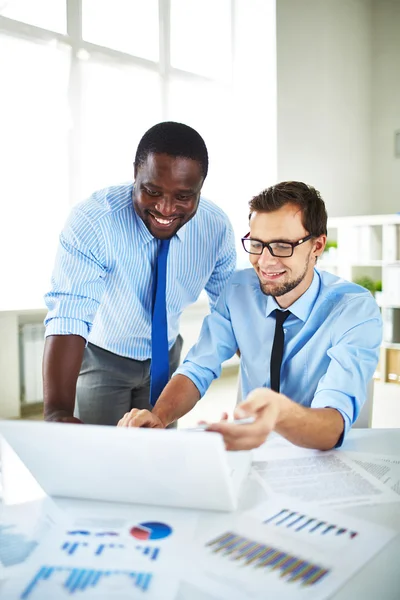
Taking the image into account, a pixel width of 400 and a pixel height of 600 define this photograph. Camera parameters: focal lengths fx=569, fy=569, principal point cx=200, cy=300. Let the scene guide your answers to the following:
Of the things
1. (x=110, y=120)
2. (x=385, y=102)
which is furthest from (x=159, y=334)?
(x=385, y=102)

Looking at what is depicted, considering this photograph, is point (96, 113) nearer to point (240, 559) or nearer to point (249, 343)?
point (249, 343)

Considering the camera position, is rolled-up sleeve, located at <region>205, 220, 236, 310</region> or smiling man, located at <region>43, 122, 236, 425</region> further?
rolled-up sleeve, located at <region>205, 220, 236, 310</region>

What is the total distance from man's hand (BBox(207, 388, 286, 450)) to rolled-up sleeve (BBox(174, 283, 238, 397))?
2.11ft

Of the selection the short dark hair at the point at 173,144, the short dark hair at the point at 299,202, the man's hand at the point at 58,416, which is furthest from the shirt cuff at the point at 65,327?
the short dark hair at the point at 299,202

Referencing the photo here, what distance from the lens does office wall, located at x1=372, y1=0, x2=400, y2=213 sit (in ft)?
19.4

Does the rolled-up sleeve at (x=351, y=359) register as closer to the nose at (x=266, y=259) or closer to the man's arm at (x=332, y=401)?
the man's arm at (x=332, y=401)

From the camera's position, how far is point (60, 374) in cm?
149

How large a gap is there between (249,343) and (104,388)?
555mm

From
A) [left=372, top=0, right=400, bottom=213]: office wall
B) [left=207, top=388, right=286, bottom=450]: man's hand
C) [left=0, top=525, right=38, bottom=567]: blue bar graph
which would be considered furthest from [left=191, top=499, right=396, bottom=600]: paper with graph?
[left=372, top=0, right=400, bottom=213]: office wall

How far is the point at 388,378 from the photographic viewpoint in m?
5.10

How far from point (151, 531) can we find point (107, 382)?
1104mm

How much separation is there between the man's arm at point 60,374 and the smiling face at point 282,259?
1.80ft

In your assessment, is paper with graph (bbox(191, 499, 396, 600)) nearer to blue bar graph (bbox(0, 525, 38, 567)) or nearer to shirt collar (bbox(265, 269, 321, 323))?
blue bar graph (bbox(0, 525, 38, 567))

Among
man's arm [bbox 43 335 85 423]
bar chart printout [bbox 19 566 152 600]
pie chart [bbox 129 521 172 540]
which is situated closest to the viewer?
bar chart printout [bbox 19 566 152 600]
